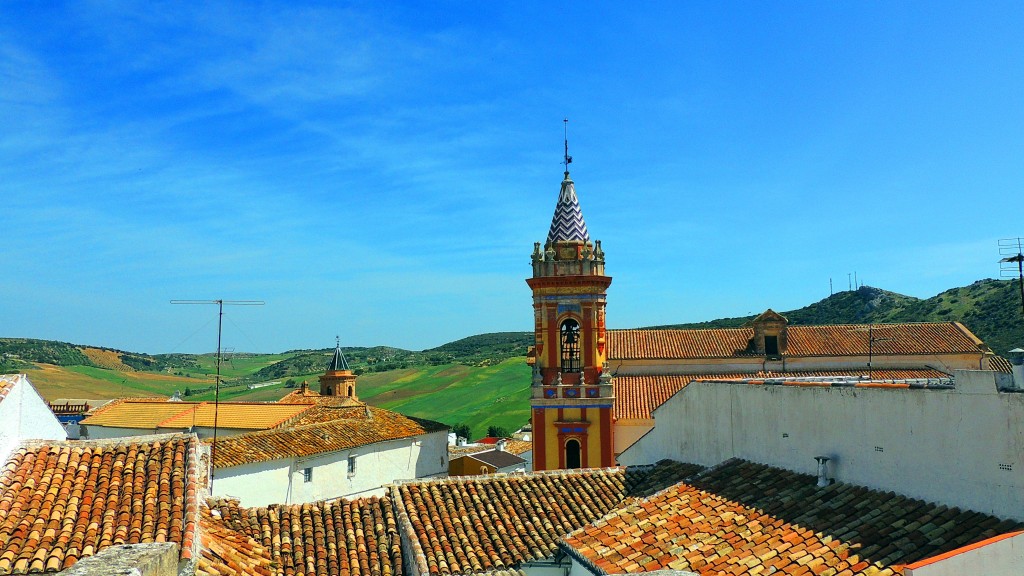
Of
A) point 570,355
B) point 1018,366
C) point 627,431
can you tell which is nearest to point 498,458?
point 627,431

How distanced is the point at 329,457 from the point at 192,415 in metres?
7.62

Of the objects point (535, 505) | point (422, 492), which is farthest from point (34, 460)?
point (535, 505)

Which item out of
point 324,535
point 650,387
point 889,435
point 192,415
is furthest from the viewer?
point 192,415

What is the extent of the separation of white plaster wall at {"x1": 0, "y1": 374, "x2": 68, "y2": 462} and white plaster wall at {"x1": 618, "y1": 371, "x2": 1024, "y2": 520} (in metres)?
10.2

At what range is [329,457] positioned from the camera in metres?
26.0

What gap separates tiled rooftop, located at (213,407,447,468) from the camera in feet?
76.4

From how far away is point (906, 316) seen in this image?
53.0 m

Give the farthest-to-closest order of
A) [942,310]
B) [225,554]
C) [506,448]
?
1. [942,310]
2. [506,448]
3. [225,554]

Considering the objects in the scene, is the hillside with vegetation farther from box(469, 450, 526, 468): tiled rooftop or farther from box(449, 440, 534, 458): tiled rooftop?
box(469, 450, 526, 468): tiled rooftop

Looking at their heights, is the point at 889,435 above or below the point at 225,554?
above

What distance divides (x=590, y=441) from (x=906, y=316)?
1633 inches

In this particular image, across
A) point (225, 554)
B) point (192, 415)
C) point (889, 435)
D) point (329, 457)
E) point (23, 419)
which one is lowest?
point (329, 457)

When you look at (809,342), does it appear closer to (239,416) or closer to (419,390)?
(239,416)

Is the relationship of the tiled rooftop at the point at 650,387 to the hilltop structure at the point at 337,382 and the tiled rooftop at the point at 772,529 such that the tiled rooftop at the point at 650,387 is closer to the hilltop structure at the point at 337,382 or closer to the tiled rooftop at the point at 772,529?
the tiled rooftop at the point at 772,529
